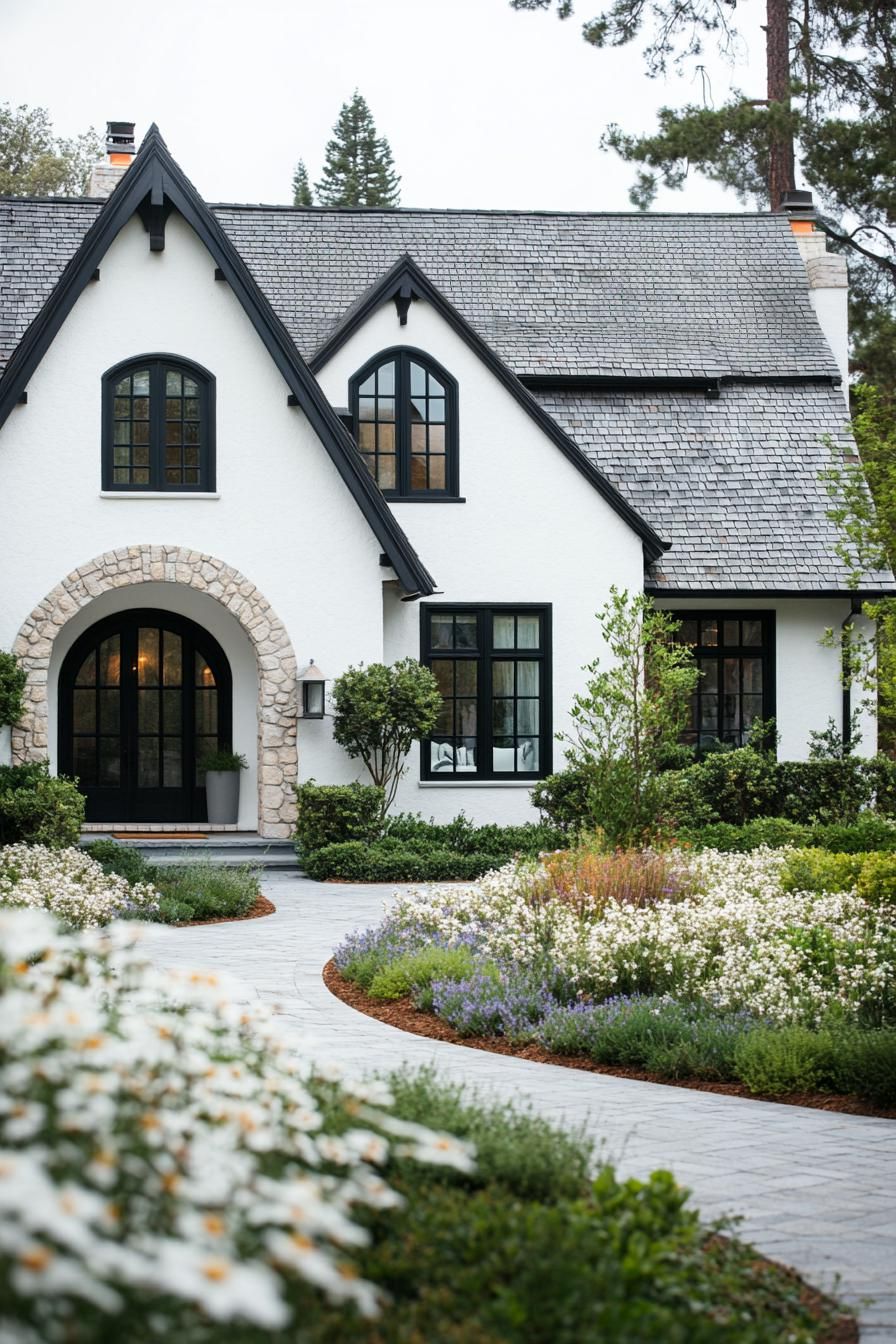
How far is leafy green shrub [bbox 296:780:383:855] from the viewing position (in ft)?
54.4

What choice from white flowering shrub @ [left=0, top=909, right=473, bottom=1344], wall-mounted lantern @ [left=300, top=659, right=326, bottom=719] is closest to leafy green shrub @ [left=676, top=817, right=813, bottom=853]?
wall-mounted lantern @ [left=300, top=659, right=326, bottom=719]

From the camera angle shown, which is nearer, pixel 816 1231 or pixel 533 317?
pixel 816 1231

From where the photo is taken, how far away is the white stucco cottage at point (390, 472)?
1716cm

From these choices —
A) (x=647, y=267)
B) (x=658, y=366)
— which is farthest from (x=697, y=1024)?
(x=647, y=267)

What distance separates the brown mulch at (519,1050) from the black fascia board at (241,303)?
7762 millimetres

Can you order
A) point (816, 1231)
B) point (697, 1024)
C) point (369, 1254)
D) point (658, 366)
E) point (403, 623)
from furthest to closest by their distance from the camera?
point (658, 366), point (403, 623), point (697, 1024), point (816, 1231), point (369, 1254)

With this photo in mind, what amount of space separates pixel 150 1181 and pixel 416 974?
21.2 ft

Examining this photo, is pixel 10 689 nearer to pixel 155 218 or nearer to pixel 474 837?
pixel 474 837

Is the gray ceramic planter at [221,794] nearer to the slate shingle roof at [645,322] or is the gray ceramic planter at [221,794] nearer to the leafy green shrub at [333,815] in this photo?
the leafy green shrub at [333,815]

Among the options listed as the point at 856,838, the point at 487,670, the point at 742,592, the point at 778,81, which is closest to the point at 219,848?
the point at 487,670

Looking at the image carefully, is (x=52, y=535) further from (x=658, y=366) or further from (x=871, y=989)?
(x=871, y=989)

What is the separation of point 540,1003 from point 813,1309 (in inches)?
167

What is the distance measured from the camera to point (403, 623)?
18.8m

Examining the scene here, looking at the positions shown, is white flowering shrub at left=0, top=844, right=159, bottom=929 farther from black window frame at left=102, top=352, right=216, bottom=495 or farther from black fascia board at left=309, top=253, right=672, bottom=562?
black fascia board at left=309, top=253, right=672, bottom=562
